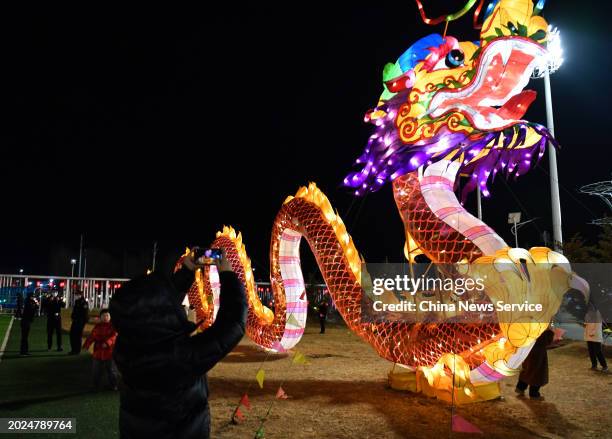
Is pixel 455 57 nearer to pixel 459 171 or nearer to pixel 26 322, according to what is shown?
pixel 459 171

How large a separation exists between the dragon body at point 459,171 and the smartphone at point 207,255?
3.20 m

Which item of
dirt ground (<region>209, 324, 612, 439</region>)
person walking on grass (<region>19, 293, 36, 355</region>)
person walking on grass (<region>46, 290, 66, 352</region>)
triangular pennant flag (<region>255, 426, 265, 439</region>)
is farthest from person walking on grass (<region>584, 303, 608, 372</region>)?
person walking on grass (<region>19, 293, 36, 355</region>)

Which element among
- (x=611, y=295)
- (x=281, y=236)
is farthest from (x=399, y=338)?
(x=611, y=295)

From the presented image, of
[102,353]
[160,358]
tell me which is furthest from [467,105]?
[102,353]

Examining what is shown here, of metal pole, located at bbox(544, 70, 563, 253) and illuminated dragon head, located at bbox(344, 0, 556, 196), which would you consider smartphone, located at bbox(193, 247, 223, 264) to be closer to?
illuminated dragon head, located at bbox(344, 0, 556, 196)

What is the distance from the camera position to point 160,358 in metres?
1.76

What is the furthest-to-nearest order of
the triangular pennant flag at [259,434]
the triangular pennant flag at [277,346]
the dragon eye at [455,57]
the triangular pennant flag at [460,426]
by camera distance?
the triangular pennant flag at [277,346] < the dragon eye at [455,57] < the triangular pennant flag at [259,434] < the triangular pennant flag at [460,426]

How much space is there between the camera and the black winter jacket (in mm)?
1745

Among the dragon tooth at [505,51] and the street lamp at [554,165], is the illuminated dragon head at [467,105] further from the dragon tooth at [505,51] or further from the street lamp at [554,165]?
the street lamp at [554,165]

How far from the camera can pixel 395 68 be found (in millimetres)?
6102

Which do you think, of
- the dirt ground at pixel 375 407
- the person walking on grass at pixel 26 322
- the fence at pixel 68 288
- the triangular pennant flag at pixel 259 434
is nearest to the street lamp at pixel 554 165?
the dirt ground at pixel 375 407

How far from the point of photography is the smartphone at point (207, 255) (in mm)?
2166

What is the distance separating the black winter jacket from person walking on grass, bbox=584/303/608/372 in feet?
28.5

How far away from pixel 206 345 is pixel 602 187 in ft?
66.8
